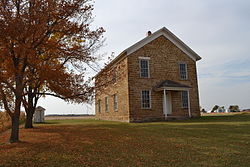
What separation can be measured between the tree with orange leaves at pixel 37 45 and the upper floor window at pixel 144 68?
8234mm

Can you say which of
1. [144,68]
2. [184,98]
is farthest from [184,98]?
[144,68]

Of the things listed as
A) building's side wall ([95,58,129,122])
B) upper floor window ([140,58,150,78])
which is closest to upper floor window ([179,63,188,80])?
upper floor window ([140,58,150,78])

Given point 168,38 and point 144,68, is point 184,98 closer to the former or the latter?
point 144,68

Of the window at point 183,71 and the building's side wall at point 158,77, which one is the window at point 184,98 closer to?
the building's side wall at point 158,77

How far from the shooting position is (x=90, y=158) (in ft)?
22.6

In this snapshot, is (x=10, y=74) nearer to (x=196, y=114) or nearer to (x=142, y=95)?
(x=142, y=95)

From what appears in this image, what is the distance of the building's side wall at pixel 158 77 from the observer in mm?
19203

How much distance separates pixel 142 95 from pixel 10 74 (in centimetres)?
1175

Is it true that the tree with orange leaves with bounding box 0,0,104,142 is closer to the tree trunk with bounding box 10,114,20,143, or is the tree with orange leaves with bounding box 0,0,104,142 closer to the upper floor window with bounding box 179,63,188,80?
the tree trunk with bounding box 10,114,20,143

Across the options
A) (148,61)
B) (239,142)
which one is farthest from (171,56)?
(239,142)

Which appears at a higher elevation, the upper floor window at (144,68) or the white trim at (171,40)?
the white trim at (171,40)

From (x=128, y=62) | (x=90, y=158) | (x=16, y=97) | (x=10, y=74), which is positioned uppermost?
(x=128, y=62)

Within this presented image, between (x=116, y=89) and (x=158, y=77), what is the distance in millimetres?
4430

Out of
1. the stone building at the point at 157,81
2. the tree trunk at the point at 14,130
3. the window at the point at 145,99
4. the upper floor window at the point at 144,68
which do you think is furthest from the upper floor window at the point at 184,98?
the tree trunk at the point at 14,130
